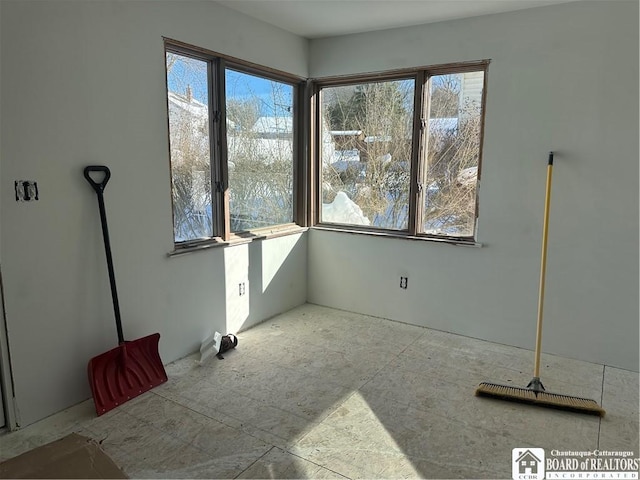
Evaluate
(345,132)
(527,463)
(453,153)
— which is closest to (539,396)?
(527,463)

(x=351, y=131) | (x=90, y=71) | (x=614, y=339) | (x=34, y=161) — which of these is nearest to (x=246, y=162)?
(x=351, y=131)

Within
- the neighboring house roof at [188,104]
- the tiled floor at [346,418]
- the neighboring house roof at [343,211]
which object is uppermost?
the neighboring house roof at [188,104]

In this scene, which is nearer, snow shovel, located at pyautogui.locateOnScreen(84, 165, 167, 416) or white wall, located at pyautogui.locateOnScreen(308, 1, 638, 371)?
snow shovel, located at pyautogui.locateOnScreen(84, 165, 167, 416)

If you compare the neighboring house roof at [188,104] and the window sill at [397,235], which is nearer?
the neighboring house roof at [188,104]

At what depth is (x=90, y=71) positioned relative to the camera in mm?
2410

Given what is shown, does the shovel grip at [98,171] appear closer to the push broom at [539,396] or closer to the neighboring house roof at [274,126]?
the neighboring house roof at [274,126]

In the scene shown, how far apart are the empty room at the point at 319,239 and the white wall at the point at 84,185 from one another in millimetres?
12

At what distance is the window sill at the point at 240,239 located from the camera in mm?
3078

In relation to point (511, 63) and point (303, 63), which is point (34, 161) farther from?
point (511, 63)

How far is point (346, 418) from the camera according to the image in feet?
7.98

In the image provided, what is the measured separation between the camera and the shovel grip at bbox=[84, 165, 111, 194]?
2422 mm

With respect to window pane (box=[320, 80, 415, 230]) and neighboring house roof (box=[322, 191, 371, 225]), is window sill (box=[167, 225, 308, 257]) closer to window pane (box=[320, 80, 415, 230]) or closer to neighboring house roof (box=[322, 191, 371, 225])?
neighboring house roof (box=[322, 191, 371, 225])

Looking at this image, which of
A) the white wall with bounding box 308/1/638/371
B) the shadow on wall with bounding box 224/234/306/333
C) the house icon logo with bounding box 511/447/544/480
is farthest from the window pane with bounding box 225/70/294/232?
the house icon logo with bounding box 511/447/544/480

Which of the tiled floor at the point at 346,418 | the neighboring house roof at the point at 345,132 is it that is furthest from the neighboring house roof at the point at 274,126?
the tiled floor at the point at 346,418
